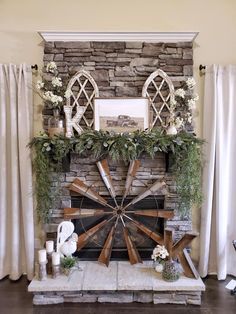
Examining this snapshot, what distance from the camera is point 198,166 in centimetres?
281

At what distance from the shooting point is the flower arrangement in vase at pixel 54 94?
2713 mm

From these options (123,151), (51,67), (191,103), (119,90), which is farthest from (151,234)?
(51,67)

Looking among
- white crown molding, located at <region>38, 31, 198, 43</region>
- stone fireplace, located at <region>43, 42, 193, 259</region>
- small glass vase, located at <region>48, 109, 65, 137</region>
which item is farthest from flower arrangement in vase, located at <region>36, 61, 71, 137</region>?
white crown molding, located at <region>38, 31, 198, 43</region>

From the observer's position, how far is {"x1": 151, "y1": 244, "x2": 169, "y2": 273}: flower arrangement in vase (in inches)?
105

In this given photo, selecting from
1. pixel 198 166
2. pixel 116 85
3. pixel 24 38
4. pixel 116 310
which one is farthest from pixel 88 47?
pixel 116 310

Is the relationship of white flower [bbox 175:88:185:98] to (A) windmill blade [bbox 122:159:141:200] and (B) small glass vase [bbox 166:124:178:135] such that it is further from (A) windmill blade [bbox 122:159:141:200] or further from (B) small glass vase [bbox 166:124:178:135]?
(A) windmill blade [bbox 122:159:141:200]

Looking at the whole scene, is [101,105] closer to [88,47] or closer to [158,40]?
[88,47]

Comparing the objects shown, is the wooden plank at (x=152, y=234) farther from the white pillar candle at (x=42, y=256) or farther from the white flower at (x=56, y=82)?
the white flower at (x=56, y=82)

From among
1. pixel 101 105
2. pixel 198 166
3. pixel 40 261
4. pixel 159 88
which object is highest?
pixel 159 88

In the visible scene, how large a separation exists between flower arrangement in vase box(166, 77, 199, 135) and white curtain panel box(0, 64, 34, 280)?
1456 millimetres

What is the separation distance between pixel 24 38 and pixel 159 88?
152 centimetres

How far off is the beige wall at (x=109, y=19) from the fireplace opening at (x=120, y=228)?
163cm

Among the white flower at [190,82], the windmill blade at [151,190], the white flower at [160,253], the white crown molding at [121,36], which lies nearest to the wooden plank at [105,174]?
the windmill blade at [151,190]

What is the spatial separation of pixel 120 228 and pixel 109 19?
220 centimetres
